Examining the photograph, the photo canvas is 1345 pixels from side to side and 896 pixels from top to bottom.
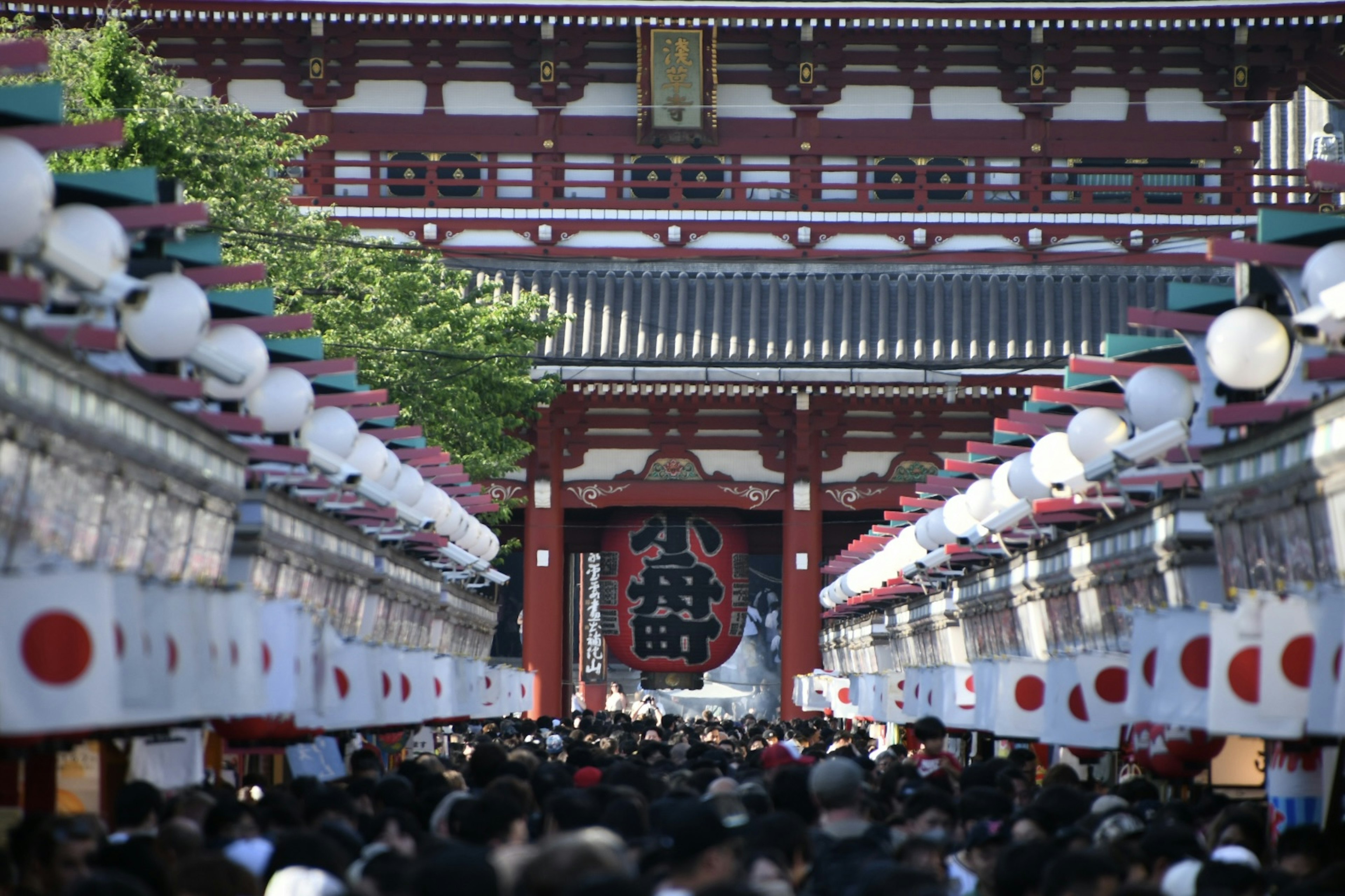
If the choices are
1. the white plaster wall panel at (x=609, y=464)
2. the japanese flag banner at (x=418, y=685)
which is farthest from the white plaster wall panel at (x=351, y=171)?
the japanese flag banner at (x=418, y=685)

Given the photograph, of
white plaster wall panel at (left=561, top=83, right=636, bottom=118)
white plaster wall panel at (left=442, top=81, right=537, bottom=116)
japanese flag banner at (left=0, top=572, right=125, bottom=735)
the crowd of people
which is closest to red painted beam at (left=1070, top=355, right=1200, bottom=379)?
the crowd of people

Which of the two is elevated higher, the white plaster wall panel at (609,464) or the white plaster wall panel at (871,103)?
the white plaster wall panel at (871,103)

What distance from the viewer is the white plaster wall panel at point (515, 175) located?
33.0 meters

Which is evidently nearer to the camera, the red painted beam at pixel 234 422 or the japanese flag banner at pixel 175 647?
the japanese flag banner at pixel 175 647

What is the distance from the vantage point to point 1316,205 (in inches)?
1245

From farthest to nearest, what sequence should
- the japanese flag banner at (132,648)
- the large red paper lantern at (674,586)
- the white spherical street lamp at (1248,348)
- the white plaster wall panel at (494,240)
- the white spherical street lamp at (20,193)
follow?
1. the large red paper lantern at (674,586)
2. the white plaster wall panel at (494,240)
3. the white spherical street lamp at (1248,348)
4. the white spherical street lamp at (20,193)
5. the japanese flag banner at (132,648)

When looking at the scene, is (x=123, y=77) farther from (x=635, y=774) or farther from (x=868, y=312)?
(x=868, y=312)

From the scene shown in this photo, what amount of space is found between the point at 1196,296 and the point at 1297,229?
169 centimetres

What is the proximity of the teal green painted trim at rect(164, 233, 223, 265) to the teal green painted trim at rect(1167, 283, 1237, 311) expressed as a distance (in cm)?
594

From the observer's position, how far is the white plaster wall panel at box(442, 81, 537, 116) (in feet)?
108

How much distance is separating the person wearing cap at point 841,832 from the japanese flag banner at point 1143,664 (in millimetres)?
1567

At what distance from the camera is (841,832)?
9664 mm

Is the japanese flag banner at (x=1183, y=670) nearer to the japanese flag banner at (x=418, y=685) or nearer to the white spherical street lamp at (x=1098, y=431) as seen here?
the white spherical street lamp at (x=1098, y=431)

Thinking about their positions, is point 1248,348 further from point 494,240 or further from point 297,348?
point 494,240
